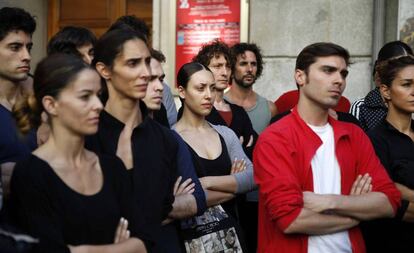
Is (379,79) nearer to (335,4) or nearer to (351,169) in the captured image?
(351,169)

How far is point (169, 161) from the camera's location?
3766 mm

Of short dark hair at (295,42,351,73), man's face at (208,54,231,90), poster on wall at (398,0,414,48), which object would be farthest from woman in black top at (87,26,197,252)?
poster on wall at (398,0,414,48)

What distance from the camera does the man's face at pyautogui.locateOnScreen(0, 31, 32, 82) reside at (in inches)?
168

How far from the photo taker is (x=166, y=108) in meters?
5.31

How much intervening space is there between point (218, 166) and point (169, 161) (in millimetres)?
805

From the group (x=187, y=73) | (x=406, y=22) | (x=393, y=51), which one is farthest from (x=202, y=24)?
(x=187, y=73)

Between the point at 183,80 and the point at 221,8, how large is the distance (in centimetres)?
330

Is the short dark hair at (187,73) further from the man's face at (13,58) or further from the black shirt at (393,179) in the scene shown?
the black shirt at (393,179)

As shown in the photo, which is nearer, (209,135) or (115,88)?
(115,88)

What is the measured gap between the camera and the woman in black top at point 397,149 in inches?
174

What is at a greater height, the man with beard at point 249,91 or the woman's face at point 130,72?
the woman's face at point 130,72

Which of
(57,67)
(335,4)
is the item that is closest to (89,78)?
(57,67)

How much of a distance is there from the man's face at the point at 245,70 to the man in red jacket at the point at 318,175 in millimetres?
2047

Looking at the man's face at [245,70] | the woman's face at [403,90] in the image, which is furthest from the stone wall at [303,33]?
the woman's face at [403,90]
